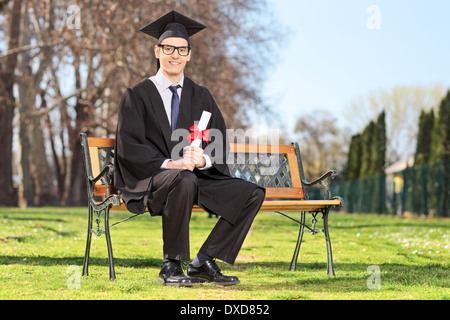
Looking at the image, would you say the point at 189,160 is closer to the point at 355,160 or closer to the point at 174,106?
the point at 174,106

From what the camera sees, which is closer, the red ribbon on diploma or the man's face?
the red ribbon on diploma

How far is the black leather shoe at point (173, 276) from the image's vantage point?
4.70 metres

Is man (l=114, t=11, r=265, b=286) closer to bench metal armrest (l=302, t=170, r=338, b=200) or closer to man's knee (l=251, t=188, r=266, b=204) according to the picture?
man's knee (l=251, t=188, r=266, b=204)

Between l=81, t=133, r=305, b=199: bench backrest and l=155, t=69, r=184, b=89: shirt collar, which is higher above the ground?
l=155, t=69, r=184, b=89: shirt collar

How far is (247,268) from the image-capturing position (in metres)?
6.28

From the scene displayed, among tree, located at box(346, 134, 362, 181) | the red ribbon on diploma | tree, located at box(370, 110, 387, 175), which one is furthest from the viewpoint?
tree, located at box(346, 134, 362, 181)

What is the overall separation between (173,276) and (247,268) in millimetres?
1682

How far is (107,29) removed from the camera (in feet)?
56.9

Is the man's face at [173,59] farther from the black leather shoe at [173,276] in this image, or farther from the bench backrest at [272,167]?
the black leather shoe at [173,276]

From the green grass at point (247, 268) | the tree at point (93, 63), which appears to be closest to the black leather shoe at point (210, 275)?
the green grass at point (247, 268)

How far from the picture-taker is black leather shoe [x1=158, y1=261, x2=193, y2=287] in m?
4.70

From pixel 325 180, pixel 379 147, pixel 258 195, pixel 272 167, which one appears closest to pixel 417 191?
pixel 379 147

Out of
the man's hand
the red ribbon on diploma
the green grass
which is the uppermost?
the red ribbon on diploma

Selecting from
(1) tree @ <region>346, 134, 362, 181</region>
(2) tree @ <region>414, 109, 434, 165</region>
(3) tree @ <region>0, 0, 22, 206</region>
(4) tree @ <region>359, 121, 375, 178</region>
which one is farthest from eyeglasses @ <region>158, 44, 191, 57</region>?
(1) tree @ <region>346, 134, 362, 181</region>
